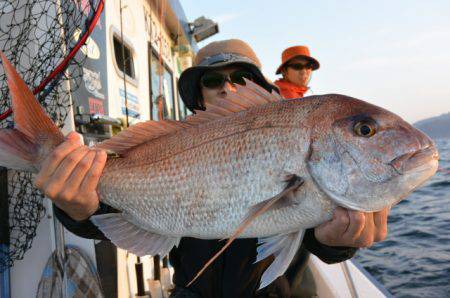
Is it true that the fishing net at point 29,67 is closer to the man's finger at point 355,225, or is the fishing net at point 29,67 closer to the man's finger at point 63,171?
the man's finger at point 63,171

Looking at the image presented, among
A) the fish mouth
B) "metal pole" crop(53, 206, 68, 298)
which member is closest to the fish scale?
the fish mouth

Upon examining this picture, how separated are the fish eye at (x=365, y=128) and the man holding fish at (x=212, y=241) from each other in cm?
33

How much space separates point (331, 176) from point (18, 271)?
2.44 m

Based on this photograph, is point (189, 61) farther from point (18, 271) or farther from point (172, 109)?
point (18, 271)

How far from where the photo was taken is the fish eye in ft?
5.15

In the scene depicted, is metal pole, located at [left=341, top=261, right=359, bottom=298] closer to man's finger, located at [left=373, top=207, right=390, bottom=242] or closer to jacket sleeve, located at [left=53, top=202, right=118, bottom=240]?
man's finger, located at [left=373, top=207, right=390, bottom=242]

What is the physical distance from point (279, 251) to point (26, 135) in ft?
4.19

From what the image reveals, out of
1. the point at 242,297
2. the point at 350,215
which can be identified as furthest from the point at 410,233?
the point at 350,215

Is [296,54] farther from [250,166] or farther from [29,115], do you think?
[29,115]

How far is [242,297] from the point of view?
233 centimetres

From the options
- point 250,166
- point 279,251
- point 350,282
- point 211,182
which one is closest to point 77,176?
point 211,182

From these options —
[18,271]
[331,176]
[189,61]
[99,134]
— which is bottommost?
[18,271]

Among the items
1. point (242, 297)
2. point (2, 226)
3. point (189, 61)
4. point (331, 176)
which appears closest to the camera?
point (331, 176)

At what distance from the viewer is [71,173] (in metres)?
1.75
